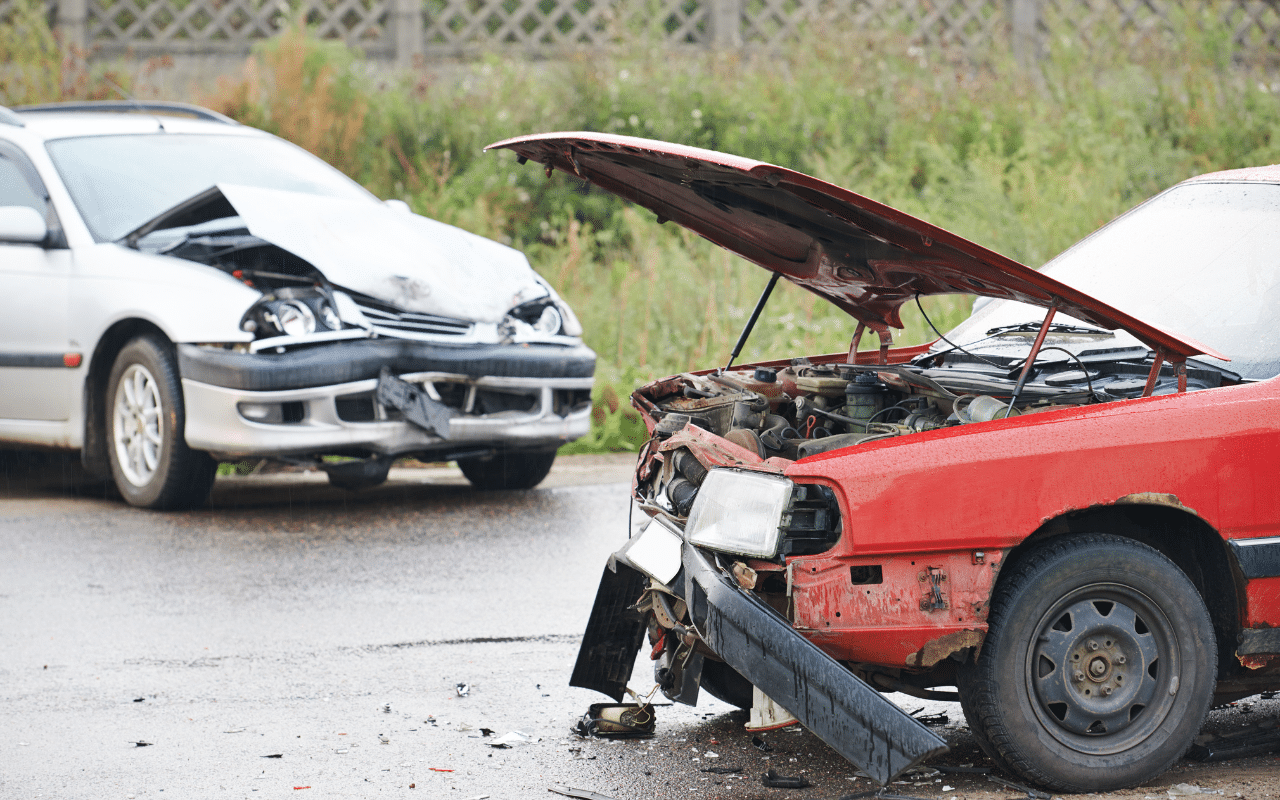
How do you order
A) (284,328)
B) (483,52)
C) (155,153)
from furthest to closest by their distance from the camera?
1. (483,52)
2. (155,153)
3. (284,328)

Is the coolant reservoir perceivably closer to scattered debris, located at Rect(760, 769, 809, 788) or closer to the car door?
scattered debris, located at Rect(760, 769, 809, 788)

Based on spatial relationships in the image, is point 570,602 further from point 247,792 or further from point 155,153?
point 155,153

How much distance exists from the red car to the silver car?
3.34 metres

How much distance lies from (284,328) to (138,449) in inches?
47.9

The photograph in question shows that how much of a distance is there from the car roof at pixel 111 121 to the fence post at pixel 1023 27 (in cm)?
1054

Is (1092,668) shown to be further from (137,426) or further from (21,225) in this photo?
(21,225)

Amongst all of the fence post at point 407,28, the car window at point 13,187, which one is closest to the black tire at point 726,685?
the car window at point 13,187

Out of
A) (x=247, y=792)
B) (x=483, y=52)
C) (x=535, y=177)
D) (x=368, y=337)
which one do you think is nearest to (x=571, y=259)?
(x=535, y=177)

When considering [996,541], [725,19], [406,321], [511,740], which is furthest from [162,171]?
[725,19]

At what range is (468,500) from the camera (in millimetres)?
7941

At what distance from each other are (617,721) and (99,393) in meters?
4.74

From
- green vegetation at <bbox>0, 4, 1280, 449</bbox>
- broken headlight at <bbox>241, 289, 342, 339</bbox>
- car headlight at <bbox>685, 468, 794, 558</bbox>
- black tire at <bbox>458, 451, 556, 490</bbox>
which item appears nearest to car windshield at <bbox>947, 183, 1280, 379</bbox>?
car headlight at <bbox>685, 468, 794, 558</bbox>

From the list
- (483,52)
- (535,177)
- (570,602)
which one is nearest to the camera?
(570,602)

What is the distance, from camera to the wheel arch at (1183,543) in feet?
11.5
